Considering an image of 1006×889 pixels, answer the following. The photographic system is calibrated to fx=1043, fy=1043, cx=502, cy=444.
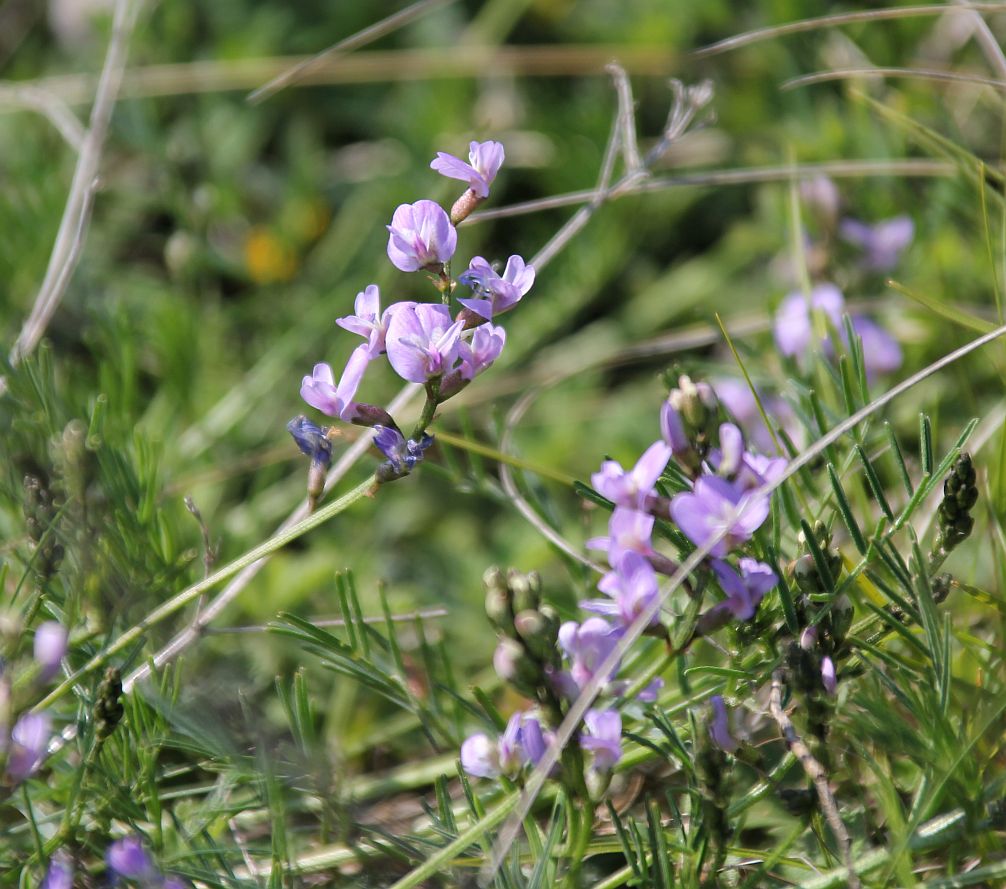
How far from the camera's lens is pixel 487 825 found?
1074 millimetres

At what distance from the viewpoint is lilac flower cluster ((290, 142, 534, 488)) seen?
108 centimetres

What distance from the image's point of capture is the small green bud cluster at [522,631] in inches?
39.7

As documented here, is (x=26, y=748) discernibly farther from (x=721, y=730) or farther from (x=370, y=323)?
(x=721, y=730)

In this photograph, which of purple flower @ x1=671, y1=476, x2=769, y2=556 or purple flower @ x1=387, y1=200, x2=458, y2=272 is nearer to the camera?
purple flower @ x1=671, y1=476, x2=769, y2=556

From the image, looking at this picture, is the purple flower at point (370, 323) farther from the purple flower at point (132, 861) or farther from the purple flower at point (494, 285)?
the purple flower at point (132, 861)

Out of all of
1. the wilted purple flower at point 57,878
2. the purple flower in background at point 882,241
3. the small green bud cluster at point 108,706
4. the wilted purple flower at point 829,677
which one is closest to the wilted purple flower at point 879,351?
the purple flower in background at point 882,241

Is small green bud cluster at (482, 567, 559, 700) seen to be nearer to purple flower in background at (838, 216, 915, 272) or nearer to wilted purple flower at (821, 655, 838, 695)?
wilted purple flower at (821, 655, 838, 695)

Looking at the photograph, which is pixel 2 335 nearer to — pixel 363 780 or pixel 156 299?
pixel 156 299

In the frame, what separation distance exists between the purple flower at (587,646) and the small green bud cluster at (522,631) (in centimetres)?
2

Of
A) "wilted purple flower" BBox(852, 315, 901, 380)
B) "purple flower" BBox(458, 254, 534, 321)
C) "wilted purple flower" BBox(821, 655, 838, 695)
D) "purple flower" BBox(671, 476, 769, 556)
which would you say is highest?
"purple flower" BBox(458, 254, 534, 321)

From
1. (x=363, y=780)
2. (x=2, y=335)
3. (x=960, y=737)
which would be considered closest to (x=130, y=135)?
(x=2, y=335)

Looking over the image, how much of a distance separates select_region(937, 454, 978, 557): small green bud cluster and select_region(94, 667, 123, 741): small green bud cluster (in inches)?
35.5

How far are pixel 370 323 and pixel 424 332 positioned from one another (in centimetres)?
7

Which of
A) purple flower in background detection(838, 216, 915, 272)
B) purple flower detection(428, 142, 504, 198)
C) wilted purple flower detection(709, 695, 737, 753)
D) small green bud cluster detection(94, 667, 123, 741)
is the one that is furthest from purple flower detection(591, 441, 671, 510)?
purple flower in background detection(838, 216, 915, 272)
